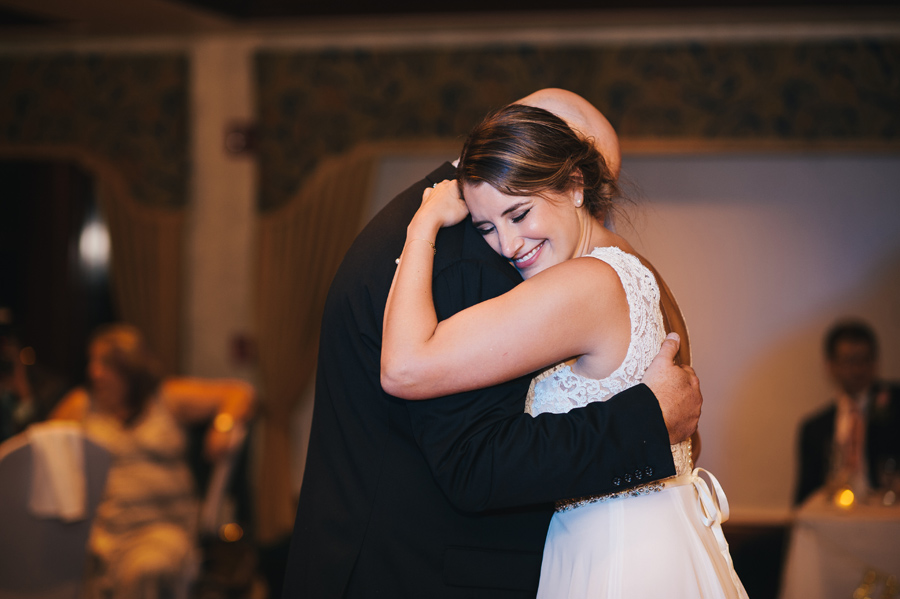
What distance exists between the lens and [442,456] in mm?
1164

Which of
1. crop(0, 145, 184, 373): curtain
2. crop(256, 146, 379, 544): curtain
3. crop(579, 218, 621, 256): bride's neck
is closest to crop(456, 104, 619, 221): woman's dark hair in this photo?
crop(579, 218, 621, 256): bride's neck

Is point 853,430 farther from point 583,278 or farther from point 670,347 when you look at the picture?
point 583,278

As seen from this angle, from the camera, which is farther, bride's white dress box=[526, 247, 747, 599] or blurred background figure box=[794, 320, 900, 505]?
blurred background figure box=[794, 320, 900, 505]

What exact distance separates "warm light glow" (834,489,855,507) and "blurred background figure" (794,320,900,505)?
→ 4 centimetres

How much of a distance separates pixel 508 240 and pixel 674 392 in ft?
1.21

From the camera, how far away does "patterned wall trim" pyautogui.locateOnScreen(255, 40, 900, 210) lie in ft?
15.0

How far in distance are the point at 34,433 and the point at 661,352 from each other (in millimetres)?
2139

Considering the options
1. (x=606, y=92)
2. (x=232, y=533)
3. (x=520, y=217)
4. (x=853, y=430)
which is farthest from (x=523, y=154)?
(x=606, y=92)

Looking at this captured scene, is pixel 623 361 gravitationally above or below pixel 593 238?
below

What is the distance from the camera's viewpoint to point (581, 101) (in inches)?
58.9

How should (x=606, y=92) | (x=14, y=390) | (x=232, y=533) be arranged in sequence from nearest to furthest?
(x=14, y=390) < (x=232, y=533) < (x=606, y=92)

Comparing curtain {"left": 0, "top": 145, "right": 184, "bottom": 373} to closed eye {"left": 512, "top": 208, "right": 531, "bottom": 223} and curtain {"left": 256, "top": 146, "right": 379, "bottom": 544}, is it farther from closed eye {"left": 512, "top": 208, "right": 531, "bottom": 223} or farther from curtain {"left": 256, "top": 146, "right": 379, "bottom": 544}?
closed eye {"left": 512, "top": 208, "right": 531, "bottom": 223}

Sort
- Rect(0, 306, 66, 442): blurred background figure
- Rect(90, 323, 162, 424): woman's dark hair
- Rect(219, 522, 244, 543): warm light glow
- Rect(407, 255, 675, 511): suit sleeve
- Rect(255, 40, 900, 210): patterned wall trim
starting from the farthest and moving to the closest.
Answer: Rect(255, 40, 900, 210): patterned wall trim → Rect(219, 522, 244, 543): warm light glow → Rect(90, 323, 162, 424): woman's dark hair → Rect(0, 306, 66, 442): blurred background figure → Rect(407, 255, 675, 511): suit sleeve

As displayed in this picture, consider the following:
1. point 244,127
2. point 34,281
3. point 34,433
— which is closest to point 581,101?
point 34,433
